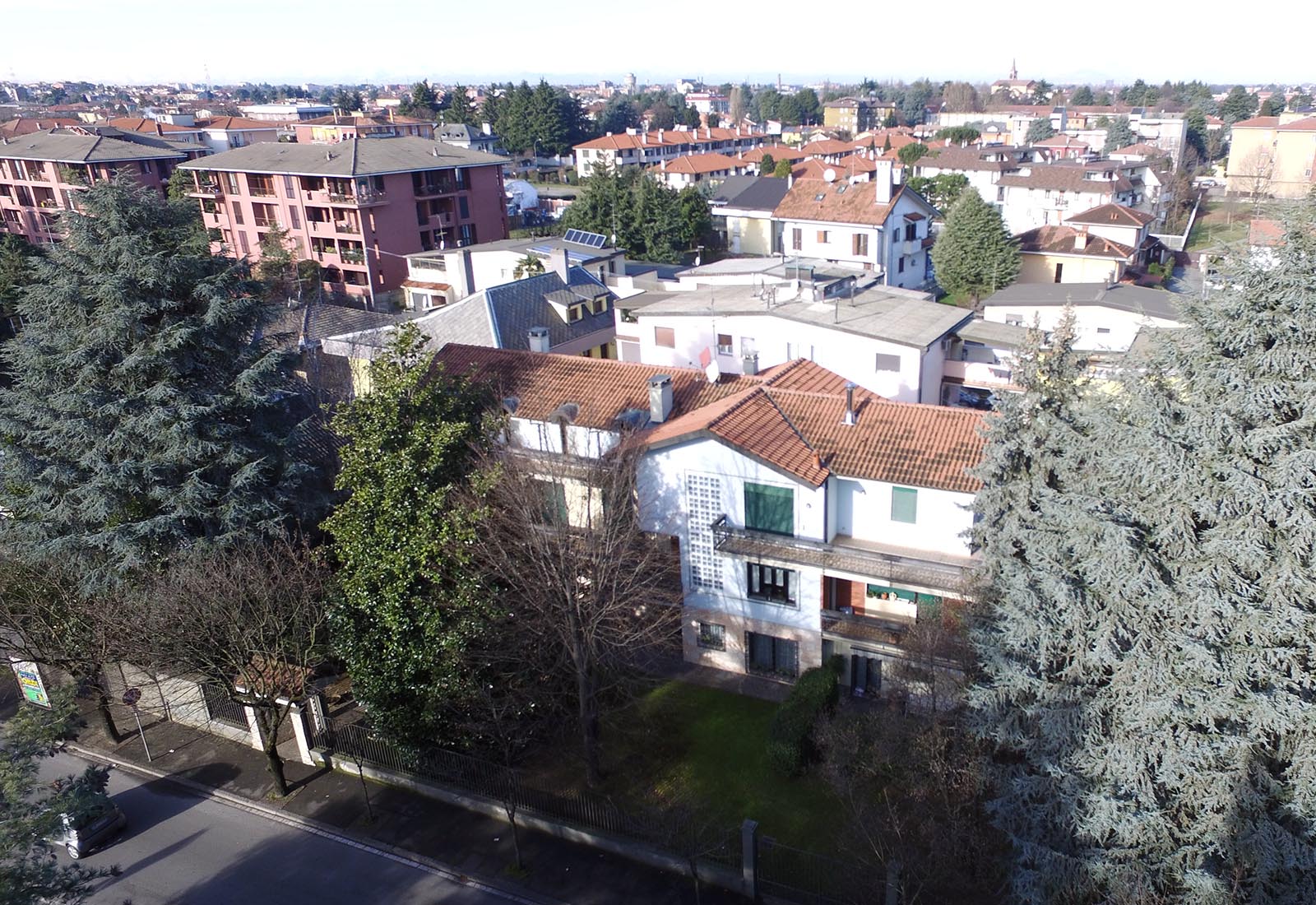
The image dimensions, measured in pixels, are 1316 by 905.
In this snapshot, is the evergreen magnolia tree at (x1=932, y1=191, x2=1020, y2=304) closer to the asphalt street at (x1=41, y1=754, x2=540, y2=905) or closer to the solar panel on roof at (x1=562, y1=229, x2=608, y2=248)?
the solar panel on roof at (x1=562, y1=229, x2=608, y2=248)

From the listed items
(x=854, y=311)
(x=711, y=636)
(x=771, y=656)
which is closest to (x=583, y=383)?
(x=711, y=636)

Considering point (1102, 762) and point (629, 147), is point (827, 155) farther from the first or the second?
point (1102, 762)

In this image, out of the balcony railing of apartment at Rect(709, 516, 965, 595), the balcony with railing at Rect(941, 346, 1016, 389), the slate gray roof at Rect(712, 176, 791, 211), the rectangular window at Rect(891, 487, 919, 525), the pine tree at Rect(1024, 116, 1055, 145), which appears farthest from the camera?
the pine tree at Rect(1024, 116, 1055, 145)

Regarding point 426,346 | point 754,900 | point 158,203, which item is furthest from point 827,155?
point 754,900

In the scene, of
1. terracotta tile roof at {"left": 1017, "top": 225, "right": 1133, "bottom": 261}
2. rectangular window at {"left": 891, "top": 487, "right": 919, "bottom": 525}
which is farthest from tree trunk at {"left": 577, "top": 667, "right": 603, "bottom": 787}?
terracotta tile roof at {"left": 1017, "top": 225, "right": 1133, "bottom": 261}

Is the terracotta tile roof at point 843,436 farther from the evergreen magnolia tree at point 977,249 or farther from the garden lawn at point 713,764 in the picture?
the evergreen magnolia tree at point 977,249

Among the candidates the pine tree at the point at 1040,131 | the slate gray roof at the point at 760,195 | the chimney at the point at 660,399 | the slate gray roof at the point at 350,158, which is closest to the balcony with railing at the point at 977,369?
the chimney at the point at 660,399
